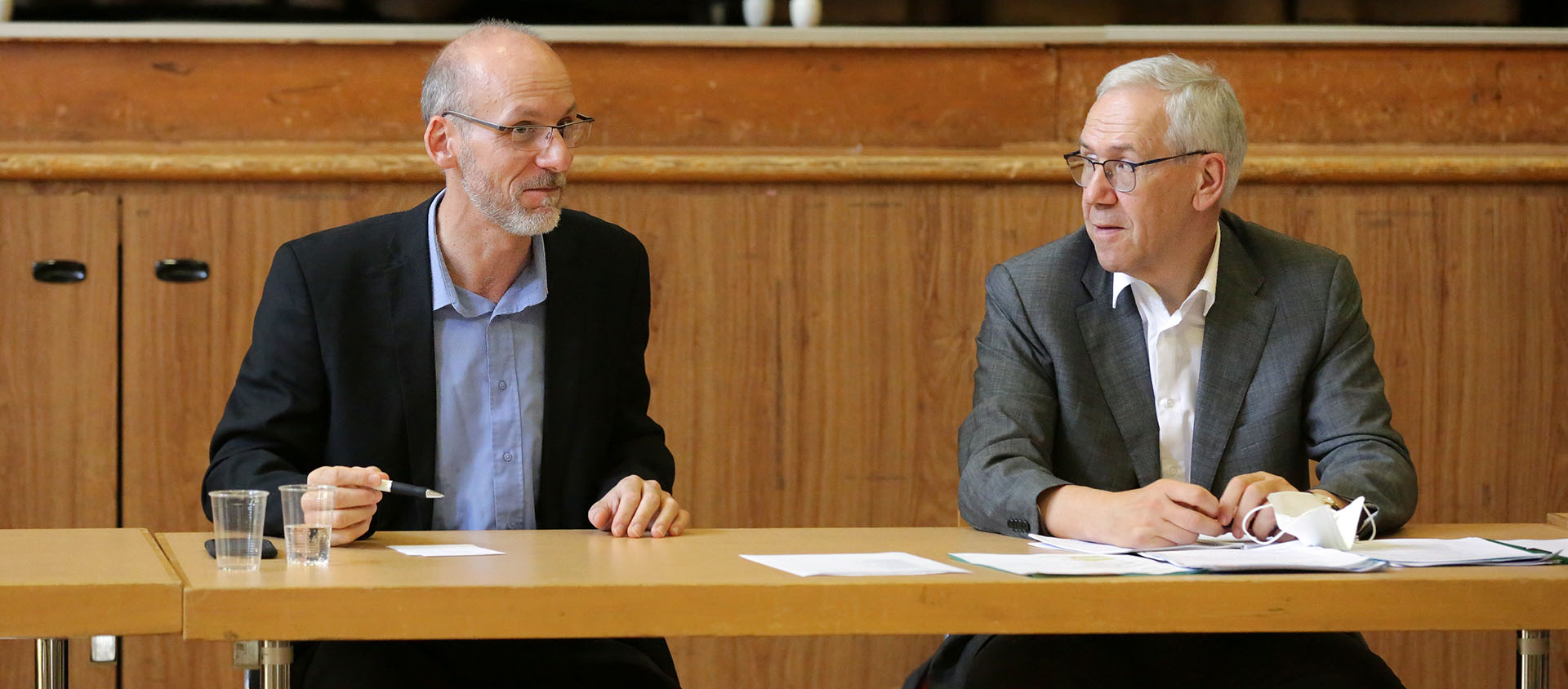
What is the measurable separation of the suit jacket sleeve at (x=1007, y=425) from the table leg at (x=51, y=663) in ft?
3.47

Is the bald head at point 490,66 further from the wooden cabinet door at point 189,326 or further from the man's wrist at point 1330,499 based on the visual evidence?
the man's wrist at point 1330,499

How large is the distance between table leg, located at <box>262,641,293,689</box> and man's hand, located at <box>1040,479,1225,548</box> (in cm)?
89

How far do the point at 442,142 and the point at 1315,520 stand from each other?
1.27 m

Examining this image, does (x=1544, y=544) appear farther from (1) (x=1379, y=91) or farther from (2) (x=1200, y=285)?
(1) (x=1379, y=91)

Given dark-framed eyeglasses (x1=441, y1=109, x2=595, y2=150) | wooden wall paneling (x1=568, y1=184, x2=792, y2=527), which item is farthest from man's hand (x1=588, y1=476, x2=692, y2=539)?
wooden wall paneling (x1=568, y1=184, x2=792, y2=527)

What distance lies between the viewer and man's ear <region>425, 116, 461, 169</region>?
2117 millimetres

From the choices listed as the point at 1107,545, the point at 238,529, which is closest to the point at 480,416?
the point at 238,529

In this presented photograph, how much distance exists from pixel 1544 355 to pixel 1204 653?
5.77 feet

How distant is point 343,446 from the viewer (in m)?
1.95

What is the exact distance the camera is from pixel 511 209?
80.3 inches

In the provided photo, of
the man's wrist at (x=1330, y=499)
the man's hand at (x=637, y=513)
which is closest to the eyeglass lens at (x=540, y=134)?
the man's hand at (x=637, y=513)

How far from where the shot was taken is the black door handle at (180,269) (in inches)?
118

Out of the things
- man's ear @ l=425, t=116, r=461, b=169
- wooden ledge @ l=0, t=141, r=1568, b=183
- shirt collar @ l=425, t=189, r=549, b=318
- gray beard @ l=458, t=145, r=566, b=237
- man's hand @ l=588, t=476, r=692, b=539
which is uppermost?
wooden ledge @ l=0, t=141, r=1568, b=183

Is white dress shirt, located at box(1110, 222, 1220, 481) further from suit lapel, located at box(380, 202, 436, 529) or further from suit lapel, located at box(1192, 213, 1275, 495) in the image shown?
suit lapel, located at box(380, 202, 436, 529)
